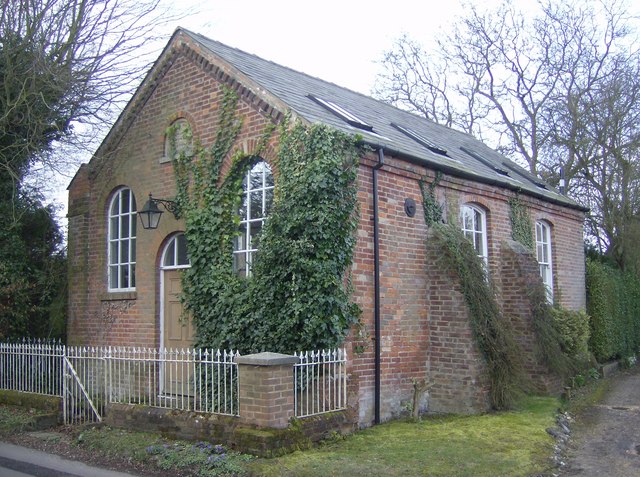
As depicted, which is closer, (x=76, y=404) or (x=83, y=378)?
(x=76, y=404)

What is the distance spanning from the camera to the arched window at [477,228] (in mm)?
13445

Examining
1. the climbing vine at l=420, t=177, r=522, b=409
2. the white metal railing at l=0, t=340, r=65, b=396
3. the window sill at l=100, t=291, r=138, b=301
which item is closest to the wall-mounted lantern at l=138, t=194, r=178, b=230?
the window sill at l=100, t=291, r=138, b=301

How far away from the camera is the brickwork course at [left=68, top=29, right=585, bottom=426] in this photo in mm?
10531

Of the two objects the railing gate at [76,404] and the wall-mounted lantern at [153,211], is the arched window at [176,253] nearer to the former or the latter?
the wall-mounted lantern at [153,211]

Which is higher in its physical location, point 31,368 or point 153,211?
point 153,211

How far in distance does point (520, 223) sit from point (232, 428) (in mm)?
9220

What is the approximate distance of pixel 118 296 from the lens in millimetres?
12625

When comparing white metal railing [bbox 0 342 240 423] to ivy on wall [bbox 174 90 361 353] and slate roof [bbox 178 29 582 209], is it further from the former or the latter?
slate roof [bbox 178 29 582 209]

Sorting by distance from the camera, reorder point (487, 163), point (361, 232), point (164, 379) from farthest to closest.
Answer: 1. point (487, 163)
2. point (164, 379)
3. point (361, 232)

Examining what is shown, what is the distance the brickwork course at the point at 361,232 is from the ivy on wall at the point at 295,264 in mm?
488

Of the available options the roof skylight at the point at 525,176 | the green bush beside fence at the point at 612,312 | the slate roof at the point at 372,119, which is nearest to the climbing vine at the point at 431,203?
the slate roof at the point at 372,119

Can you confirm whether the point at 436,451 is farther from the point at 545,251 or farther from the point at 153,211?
the point at 545,251

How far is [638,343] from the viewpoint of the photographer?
805 inches

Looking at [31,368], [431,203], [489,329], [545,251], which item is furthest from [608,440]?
[31,368]
